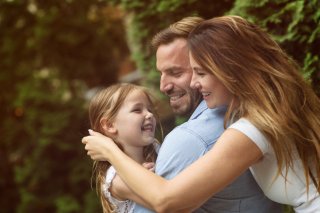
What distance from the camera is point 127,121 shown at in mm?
2891

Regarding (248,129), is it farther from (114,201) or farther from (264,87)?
(114,201)

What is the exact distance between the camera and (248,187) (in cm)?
242

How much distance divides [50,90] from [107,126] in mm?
5268

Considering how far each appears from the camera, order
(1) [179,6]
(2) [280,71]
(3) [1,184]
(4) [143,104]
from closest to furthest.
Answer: (2) [280,71]
(4) [143,104]
(1) [179,6]
(3) [1,184]

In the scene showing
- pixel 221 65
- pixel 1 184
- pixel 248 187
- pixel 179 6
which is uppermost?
pixel 179 6

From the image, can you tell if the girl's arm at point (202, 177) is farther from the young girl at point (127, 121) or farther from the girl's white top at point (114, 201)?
the young girl at point (127, 121)

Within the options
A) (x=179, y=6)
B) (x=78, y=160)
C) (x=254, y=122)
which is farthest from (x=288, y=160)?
(x=78, y=160)

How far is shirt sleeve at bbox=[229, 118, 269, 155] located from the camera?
214 centimetres

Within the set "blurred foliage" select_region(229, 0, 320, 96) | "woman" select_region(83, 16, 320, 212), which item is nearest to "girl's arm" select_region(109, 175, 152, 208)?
"woman" select_region(83, 16, 320, 212)

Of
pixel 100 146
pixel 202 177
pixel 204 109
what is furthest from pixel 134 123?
pixel 202 177

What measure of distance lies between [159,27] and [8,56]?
14.0 feet

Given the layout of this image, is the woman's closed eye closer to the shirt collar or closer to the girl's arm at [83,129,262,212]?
the shirt collar

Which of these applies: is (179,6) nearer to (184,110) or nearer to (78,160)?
(184,110)

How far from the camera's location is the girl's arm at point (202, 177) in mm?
2092
